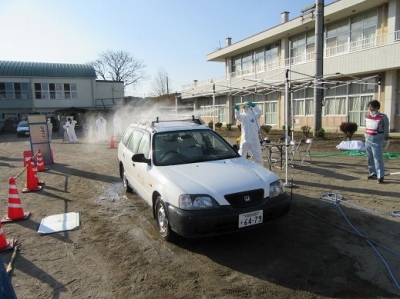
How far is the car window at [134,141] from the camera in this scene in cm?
601

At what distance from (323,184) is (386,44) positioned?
12.3 meters

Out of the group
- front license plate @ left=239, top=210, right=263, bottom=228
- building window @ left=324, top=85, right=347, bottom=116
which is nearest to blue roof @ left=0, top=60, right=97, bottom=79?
building window @ left=324, top=85, right=347, bottom=116

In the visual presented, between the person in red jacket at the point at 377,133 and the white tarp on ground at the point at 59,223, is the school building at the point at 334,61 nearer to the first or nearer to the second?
the person in red jacket at the point at 377,133

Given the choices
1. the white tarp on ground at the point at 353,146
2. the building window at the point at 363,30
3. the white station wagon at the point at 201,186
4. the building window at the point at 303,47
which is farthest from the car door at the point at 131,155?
the building window at the point at 303,47

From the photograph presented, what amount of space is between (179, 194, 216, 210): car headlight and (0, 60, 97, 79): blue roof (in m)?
38.3

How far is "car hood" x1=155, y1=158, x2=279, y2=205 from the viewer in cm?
385

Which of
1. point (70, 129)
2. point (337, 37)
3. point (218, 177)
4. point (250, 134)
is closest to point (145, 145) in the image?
point (218, 177)

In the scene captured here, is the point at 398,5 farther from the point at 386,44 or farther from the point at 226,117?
the point at 226,117

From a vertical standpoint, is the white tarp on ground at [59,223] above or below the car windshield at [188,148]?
below

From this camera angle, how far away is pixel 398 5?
15984mm

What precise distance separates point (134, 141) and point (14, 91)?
1437 inches

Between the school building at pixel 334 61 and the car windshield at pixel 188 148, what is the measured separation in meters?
5.68

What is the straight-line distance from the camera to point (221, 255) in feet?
12.7

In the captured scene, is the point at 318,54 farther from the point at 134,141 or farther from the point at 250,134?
the point at 134,141
